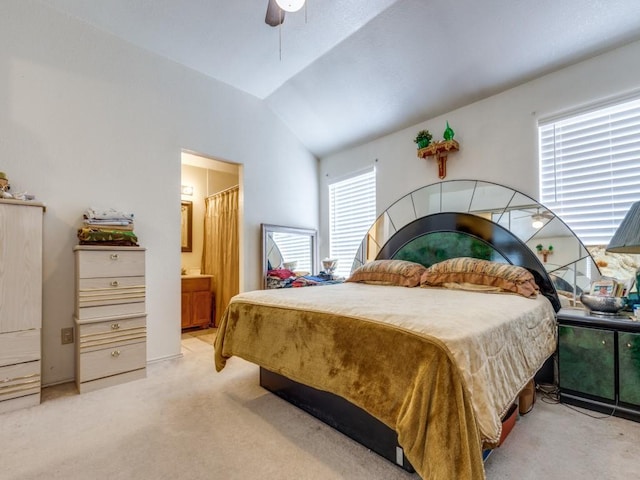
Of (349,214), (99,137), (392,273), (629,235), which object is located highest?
(99,137)

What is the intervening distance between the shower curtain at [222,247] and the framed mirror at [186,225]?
0.26 m

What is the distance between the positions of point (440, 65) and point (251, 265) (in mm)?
3060

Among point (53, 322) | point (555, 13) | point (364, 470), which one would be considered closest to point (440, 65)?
point (555, 13)

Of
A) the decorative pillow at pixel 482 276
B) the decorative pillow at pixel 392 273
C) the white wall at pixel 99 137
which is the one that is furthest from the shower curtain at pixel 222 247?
the decorative pillow at pixel 482 276

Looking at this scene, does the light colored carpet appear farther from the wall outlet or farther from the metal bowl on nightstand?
the metal bowl on nightstand

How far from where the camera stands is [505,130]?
3078 mm

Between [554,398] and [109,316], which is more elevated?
[109,316]

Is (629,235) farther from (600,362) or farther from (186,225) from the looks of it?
(186,225)

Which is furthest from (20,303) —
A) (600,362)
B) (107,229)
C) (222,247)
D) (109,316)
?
(600,362)

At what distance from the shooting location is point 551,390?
2.43 meters

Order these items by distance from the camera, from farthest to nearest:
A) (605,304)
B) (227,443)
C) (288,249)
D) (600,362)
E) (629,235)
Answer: (288,249), (605,304), (600,362), (629,235), (227,443)

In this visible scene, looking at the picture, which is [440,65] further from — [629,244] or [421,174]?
[629,244]

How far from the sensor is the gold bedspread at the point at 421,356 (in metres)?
1.16

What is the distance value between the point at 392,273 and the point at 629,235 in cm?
176
